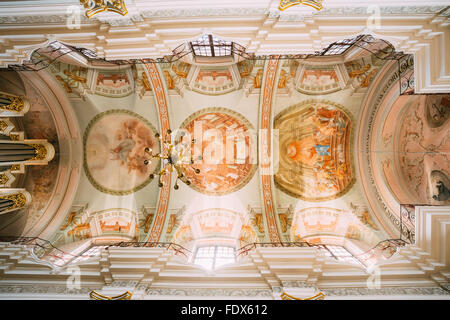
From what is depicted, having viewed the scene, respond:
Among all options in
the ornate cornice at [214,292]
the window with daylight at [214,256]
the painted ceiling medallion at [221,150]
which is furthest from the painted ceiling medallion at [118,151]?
the ornate cornice at [214,292]

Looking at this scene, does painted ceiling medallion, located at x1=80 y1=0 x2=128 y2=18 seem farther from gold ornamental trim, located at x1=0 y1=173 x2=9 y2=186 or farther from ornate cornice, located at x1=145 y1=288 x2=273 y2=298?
gold ornamental trim, located at x1=0 y1=173 x2=9 y2=186

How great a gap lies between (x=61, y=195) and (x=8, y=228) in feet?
6.57

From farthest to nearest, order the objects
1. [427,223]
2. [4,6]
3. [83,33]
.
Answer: [427,223] → [83,33] → [4,6]

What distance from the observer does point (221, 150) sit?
10719 millimetres

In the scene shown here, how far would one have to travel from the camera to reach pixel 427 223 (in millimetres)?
6148

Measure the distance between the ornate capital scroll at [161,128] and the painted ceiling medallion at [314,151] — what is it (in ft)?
15.5

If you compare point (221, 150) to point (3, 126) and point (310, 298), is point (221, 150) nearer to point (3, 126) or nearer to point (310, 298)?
point (310, 298)

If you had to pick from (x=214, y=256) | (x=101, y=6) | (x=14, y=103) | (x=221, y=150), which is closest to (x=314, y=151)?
(x=221, y=150)

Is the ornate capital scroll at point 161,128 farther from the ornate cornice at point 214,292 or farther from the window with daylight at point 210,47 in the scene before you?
the ornate cornice at point 214,292

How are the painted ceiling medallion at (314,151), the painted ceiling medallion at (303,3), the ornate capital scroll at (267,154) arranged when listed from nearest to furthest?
1. the painted ceiling medallion at (303,3)
2. the ornate capital scroll at (267,154)
3. the painted ceiling medallion at (314,151)

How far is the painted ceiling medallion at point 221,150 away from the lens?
1048 centimetres

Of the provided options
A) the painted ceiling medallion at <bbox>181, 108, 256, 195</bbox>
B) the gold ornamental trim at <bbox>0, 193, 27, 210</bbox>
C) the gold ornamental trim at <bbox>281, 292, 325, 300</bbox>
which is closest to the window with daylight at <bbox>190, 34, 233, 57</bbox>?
the painted ceiling medallion at <bbox>181, 108, 256, 195</bbox>

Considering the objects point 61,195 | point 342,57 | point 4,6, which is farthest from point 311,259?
point 61,195
